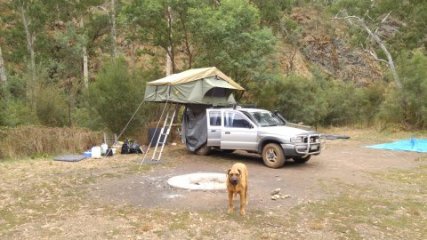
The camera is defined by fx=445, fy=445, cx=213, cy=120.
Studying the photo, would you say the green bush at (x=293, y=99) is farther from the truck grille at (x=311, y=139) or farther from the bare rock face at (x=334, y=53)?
the bare rock face at (x=334, y=53)

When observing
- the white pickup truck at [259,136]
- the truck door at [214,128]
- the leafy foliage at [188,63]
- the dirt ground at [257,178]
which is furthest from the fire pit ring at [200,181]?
the leafy foliage at [188,63]

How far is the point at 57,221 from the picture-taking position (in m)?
6.99

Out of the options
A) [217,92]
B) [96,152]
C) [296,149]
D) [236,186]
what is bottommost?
[236,186]

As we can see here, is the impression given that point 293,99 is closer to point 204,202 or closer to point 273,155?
point 273,155

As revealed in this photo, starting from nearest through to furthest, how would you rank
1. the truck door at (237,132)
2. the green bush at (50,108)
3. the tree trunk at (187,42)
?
1. the truck door at (237,132)
2. the green bush at (50,108)
3. the tree trunk at (187,42)

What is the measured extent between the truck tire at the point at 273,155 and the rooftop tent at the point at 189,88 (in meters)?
3.02

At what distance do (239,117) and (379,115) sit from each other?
12.0 metres

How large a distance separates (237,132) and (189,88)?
2295mm

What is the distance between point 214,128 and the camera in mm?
13047

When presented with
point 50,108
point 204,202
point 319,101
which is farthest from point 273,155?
point 319,101

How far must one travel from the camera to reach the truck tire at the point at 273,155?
453 inches

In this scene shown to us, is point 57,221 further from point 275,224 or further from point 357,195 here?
point 357,195

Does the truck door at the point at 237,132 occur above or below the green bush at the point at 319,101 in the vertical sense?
below

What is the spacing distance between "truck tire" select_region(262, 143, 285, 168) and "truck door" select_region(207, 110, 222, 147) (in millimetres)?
1661
